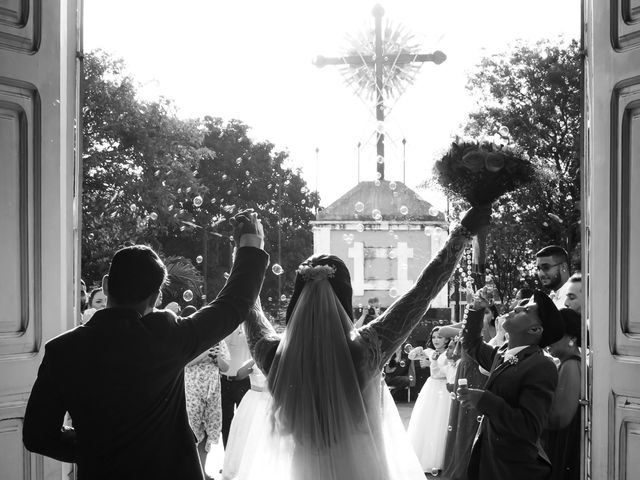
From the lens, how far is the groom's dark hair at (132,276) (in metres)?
2.79

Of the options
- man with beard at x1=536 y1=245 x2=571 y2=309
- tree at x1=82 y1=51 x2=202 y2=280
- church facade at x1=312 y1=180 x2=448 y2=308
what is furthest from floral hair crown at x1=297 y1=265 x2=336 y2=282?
tree at x1=82 y1=51 x2=202 y2=280

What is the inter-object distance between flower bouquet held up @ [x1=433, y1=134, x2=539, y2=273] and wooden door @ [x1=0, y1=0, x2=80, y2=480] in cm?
194

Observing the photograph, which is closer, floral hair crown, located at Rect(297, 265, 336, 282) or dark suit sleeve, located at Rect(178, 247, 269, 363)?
dark suit sleeve, located at Rect(178, 247, 269, 363)

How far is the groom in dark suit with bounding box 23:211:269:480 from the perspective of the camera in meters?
2.63

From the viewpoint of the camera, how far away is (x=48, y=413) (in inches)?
105

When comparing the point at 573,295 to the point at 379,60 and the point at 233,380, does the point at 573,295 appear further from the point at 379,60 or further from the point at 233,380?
the point at 379,60

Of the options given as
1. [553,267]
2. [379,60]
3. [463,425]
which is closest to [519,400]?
[553,267]

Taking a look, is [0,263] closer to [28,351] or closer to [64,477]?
[28,351]

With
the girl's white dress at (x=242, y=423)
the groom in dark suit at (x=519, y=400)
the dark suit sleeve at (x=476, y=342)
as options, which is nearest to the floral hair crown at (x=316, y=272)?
the groom in dark suit at (x=519, y=400)

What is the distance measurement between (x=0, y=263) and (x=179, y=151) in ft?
85.4

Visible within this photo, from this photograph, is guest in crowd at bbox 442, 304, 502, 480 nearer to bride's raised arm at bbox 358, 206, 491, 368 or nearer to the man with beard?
the man with beard

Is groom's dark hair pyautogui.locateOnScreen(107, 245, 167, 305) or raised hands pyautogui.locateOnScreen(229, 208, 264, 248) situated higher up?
raised hands pyautogui.locateOnScreen(229, 208, 264, 248)

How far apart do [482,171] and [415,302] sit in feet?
2.52

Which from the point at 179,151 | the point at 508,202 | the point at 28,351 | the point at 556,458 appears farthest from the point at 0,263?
the point at 179,151
